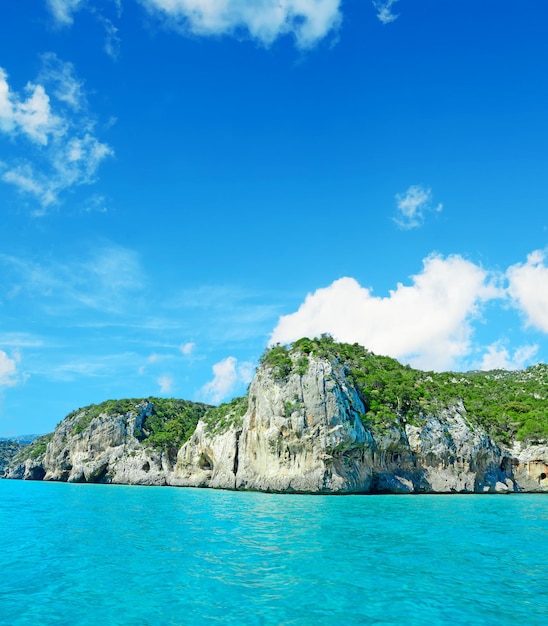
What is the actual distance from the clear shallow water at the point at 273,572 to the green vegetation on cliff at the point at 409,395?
30.3 m

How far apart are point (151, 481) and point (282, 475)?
34963 millimetres

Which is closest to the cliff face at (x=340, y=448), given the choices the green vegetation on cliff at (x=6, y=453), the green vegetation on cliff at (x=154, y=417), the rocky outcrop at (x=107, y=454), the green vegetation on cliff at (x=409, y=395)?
the green vegetation on cliff at (x=409, y=395)

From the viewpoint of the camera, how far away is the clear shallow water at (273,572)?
34.8ft

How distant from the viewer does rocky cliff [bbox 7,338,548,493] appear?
49844 mm

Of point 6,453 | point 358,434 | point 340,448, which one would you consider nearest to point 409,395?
point 358,434

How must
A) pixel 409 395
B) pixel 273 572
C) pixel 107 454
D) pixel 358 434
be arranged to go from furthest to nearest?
1. pixel 107 454
2. pixel 409 395
3. pixel 358 434
4. pixel 273 572

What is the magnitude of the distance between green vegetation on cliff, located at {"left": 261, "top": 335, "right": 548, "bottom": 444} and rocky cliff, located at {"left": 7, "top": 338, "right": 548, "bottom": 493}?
15 centimetres

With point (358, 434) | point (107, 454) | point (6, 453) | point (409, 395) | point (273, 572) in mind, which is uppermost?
point (409, 395)

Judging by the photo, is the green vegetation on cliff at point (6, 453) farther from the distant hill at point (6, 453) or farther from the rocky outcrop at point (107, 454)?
the rocky outcrop at point (107, 454)

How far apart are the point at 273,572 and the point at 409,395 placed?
4907 cm

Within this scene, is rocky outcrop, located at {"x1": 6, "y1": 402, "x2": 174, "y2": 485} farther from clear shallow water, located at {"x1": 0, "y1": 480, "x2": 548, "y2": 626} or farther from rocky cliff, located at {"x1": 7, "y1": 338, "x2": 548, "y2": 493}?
clear shallow water, located at {"x1": 0, "y1": 480, "x2": 548, "y2": 626}

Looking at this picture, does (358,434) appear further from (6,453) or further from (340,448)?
(6,453)

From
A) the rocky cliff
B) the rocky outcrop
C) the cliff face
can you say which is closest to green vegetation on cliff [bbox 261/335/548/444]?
the rocky cliff

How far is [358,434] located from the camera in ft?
164
